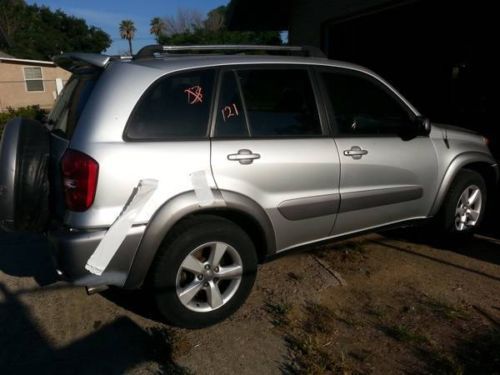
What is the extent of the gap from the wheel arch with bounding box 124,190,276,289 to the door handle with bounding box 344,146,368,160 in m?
0.86

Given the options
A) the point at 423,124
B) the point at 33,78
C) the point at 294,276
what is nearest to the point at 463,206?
the point at 423,124

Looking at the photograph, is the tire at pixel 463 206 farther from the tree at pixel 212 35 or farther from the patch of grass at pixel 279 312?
the tree at pixel 212 35

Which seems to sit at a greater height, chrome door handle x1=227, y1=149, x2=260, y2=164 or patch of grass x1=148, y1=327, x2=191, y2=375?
chrome door handle x1=227, y1=149, x2=260, y2=164

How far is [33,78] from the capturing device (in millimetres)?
28672

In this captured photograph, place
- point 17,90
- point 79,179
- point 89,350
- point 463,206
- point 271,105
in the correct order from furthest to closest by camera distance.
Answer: point 17,90 < point 463,206 < point 271,105 < point 89,350 < point 79,179

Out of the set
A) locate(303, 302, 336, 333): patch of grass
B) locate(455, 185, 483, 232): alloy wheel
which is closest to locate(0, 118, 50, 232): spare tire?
locate(303, 302, 336, 333): patch of grass

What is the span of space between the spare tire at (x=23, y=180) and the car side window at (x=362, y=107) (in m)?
2.12

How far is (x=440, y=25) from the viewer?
754 centimetres

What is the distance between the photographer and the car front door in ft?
11.6

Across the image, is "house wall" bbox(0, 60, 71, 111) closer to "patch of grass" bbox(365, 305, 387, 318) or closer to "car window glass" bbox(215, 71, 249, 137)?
"car window glass" bbox(215, 71, 249, 137)

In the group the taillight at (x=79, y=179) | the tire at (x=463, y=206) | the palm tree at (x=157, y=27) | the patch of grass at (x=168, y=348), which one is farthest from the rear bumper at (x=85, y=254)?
the palm tree at (x=157, y=27)

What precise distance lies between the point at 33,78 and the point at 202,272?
29949 mm

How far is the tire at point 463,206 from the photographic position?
4289 mm

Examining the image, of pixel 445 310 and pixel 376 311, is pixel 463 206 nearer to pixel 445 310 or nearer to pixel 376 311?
pixel 445 310
